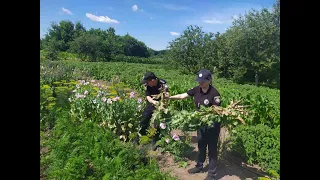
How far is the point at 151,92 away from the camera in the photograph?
13.3 feet

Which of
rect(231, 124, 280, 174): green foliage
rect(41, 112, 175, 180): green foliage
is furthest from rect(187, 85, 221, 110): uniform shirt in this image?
rect(41, 112, 175, 180): green foliage

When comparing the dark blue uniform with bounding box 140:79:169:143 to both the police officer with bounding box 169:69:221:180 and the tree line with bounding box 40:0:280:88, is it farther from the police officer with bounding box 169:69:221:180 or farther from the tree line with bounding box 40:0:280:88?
the tree line with bounding box 40:0:280:88

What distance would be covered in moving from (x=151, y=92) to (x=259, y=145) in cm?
154

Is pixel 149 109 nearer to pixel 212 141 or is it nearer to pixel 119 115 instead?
pixel 119 115

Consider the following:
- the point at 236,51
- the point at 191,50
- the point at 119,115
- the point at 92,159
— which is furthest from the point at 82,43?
the point at 92,159

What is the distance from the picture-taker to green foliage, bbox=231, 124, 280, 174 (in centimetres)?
350

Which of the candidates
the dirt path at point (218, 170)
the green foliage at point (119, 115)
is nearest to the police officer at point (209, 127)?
the dirt path at point (218, 170)

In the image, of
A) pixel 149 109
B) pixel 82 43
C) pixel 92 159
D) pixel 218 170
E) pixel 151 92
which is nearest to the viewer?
pixel 92 159

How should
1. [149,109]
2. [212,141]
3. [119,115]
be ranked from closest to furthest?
1. [212,141]
2. [149,109]
3. [119,115]

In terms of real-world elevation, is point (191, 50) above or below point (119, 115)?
above

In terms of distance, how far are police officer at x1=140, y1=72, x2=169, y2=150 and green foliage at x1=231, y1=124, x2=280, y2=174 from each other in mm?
1110
